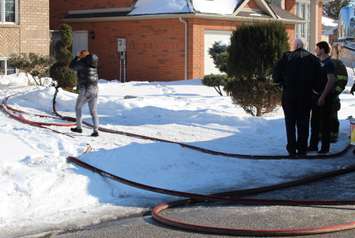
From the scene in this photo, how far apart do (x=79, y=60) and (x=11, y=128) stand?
66.9 inches

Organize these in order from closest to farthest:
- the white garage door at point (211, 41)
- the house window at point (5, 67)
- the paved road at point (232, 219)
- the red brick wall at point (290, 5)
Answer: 1. the paved road at point (232, 219)
2. the house window at point (5, 67)
3. the white garage door at point (211, 41)
4. the red brick wall at point (290, 5)

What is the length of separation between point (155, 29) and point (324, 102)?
1884 centimetres

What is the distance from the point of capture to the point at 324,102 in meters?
11.2

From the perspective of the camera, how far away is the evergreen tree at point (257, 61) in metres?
15.1

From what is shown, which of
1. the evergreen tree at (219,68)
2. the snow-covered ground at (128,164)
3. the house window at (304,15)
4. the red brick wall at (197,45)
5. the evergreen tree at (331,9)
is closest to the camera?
the snow-covered ground at (128,164)

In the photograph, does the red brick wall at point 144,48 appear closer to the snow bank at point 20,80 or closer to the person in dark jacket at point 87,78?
the snow bank at point 20,80

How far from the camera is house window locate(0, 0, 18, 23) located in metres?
25.4

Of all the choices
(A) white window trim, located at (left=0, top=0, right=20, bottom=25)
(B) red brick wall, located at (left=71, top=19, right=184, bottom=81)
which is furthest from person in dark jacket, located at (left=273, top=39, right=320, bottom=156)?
(B) red brick wall, located at (left=71, top=19, right=184, bottom=81)

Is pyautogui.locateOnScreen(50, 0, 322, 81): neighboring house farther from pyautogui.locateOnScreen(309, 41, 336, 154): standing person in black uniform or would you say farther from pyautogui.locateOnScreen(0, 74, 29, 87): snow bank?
pyautogui.locateOnScreen(309, 41, 336, 154): standing person in black uniform

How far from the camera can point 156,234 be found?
674 cm

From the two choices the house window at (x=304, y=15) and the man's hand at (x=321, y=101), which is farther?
the house window at (x=304, y=15)

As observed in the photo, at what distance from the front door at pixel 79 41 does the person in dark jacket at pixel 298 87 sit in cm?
2158

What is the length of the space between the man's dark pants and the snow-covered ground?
1.17ft

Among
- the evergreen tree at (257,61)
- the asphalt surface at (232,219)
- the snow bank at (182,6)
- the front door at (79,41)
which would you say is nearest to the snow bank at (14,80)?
the snow bank at (182,6)
